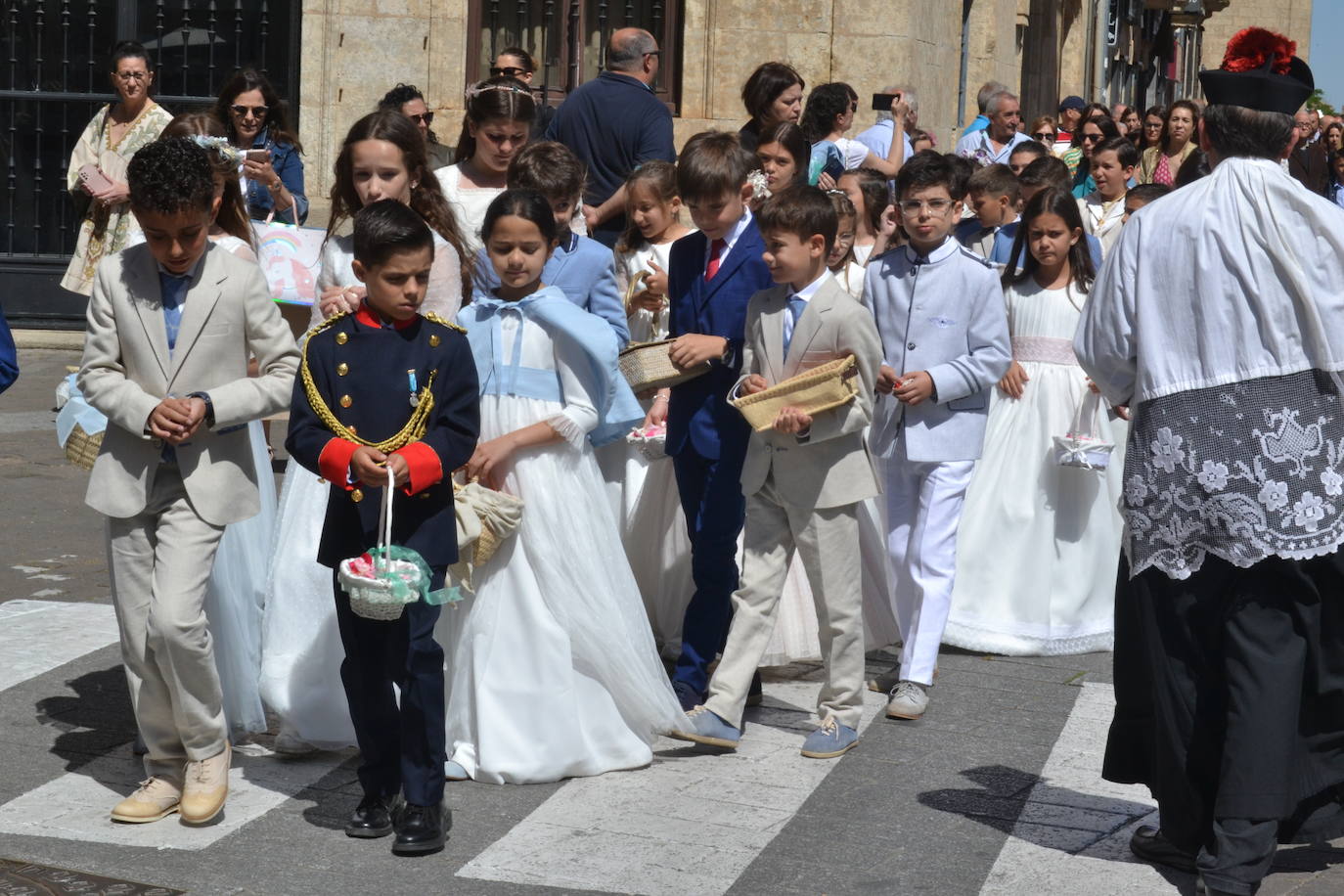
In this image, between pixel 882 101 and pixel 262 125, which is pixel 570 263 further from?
pixel 882 101

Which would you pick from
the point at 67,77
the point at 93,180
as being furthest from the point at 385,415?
the point at 67,77

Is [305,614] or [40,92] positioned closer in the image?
[305,614]

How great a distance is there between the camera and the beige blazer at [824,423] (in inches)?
225

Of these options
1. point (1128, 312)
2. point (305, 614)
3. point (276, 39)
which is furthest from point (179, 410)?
point (276, 39)

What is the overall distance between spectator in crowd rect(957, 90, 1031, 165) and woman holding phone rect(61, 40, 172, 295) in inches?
243

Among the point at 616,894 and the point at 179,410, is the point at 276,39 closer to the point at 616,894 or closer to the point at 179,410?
the point at 179,410

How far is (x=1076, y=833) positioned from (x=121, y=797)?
2643 millimetres

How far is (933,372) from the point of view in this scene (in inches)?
251

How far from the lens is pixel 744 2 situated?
1468 cm

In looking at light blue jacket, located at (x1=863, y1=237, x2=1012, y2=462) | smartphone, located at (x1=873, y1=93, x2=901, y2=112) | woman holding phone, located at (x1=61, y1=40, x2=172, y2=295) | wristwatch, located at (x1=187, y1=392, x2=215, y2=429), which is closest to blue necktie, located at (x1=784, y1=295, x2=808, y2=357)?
light blue jacket, located at (x1=863, y1=237, x2=1012, y2=462)

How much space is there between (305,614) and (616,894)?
1.59 m

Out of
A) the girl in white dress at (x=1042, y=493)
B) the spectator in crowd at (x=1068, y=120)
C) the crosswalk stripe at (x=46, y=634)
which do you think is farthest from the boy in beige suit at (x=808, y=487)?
the spectator in crowd at (x=1068, y=120)

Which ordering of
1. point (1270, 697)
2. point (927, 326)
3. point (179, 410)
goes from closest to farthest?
point (1270, 697)
point (179, 410)
point (927, 326)

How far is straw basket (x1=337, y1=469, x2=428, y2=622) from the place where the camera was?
14.8ft
